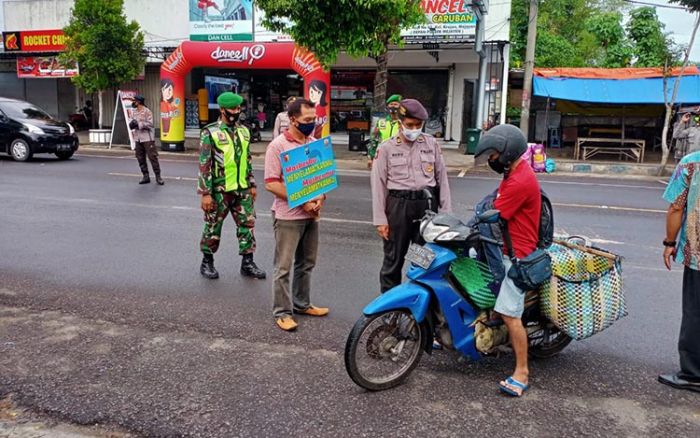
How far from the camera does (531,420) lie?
330cm

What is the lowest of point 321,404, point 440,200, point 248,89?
point 321,404

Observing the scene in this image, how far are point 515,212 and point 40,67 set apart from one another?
26.9 meters

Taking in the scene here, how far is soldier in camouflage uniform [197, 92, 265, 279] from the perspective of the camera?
221 inches

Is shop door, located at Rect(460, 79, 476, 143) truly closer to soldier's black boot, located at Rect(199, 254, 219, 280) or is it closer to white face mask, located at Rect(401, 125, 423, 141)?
soldier's black boot, located at Rect(199, 254, 219, 280)

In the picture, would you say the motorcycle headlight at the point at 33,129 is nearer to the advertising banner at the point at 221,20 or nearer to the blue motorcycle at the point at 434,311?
the advertising banner at the point at 221,20

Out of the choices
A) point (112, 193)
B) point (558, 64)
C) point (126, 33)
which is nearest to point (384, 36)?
point (112, 193)

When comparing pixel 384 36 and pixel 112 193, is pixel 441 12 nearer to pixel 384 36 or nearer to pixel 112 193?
pixel 384 36

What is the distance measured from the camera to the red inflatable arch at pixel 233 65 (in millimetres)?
17328

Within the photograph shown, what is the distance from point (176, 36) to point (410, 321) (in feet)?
74.1

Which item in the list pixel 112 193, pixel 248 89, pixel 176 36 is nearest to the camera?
pixel 112 193

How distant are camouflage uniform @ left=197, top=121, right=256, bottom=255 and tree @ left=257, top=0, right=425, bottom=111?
9.01 metres

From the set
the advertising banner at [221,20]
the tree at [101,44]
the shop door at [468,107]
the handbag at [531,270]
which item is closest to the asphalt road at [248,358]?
the handbag at [531,270]

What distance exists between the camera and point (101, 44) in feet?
65.0

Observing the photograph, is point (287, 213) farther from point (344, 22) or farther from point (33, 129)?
point (33, 129)
